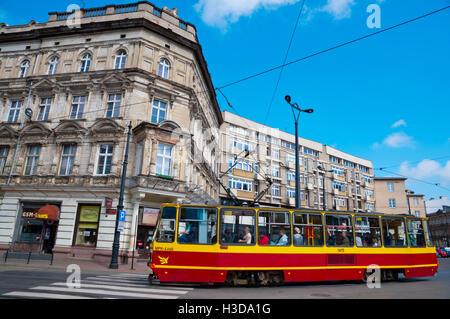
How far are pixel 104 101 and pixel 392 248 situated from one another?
20544 millimetres

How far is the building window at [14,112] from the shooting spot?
76.0ft

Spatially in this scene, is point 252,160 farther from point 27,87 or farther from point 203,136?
point 27,87

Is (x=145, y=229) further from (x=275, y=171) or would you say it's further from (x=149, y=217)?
(x=275, y=171)

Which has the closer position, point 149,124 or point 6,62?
point 149,124

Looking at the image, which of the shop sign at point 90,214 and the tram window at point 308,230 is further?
the shop sign at point 90,214

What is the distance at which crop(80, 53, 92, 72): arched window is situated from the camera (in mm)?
22720

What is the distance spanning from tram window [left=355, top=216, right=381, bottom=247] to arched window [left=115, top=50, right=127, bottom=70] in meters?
19.9

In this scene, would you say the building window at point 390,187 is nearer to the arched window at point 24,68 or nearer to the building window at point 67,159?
the building window at point 67,159

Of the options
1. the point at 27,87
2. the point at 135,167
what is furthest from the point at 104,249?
the point at 27,87

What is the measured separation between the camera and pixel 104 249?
730 inches

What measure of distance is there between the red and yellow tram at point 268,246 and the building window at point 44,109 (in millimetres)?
18473

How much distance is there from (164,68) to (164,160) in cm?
800

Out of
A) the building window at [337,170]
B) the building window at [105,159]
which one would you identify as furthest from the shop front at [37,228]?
the building window at [337,170]

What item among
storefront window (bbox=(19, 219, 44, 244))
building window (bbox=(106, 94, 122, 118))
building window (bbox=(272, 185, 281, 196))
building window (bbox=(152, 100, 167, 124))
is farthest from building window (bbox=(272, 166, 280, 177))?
storefront window (bbox=(19, 219, 44, 244))
